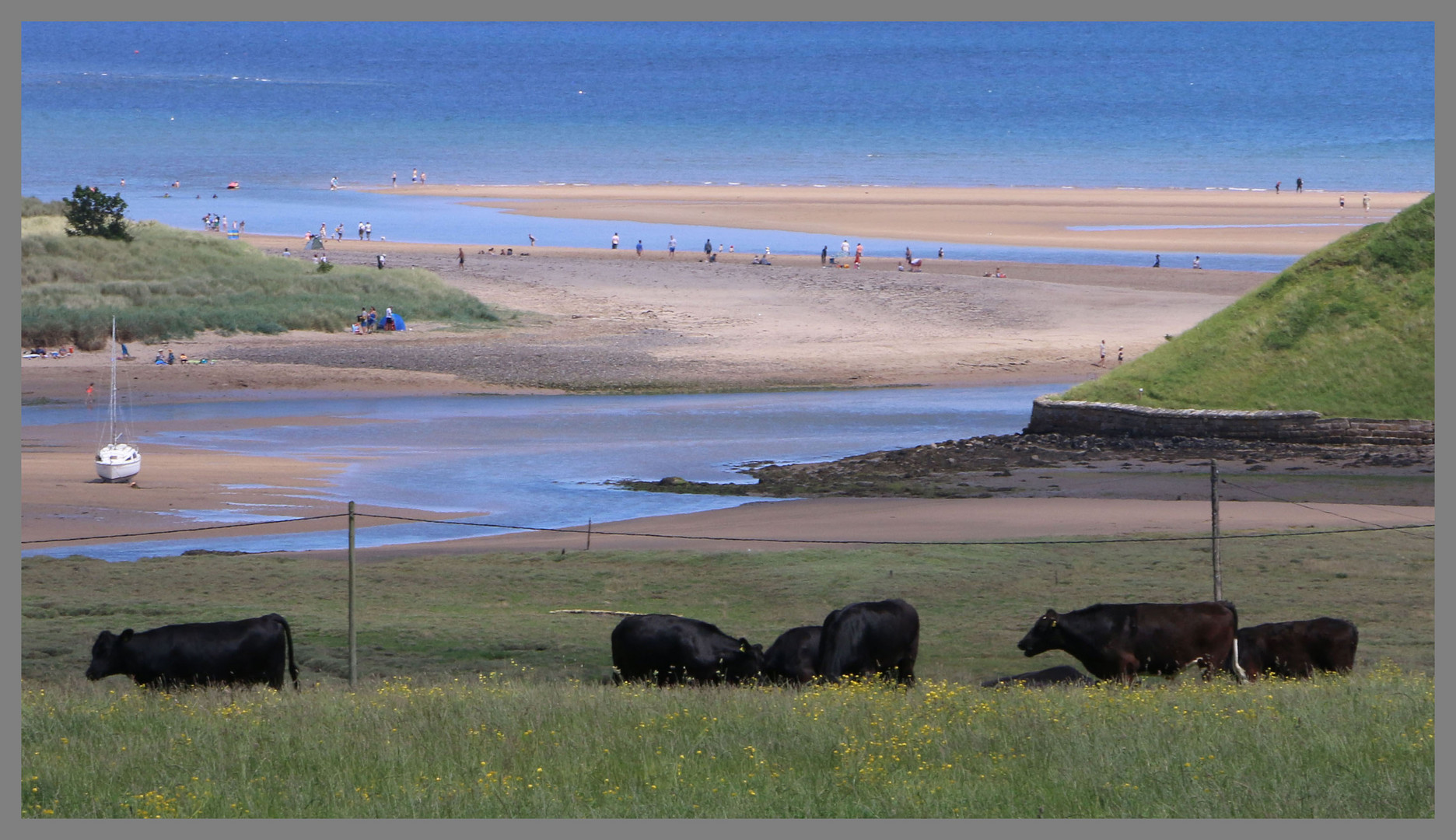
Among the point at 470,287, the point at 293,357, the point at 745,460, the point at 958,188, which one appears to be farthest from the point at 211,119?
the point at 745,460

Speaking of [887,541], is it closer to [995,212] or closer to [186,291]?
[186,291]

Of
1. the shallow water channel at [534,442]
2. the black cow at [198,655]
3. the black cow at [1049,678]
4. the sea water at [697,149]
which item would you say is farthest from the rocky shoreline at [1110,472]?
the sea water at [697,149]

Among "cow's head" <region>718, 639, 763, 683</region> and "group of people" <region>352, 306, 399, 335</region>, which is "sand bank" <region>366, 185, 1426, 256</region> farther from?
"cow's head" <region>718, 639, 763, 683</region>

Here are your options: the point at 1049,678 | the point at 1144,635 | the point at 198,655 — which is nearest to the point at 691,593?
the point at 1049,678

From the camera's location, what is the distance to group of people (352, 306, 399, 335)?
2132 inches

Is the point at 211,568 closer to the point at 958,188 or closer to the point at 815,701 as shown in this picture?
the point at 815,701

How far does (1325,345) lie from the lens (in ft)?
111

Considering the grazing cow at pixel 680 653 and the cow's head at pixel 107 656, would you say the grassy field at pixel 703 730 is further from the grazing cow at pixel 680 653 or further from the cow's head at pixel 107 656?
the grazing cow at pixel 680 653

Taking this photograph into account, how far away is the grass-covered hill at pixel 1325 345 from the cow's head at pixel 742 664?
71.2 feet

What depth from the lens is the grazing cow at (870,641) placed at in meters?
15.3

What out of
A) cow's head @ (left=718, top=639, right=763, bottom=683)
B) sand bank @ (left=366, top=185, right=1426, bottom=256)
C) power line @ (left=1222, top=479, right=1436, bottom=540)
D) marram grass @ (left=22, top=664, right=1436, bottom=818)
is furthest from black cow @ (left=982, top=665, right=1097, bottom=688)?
sand bank @ (left=366, top=185, right=1426, bottom=256)

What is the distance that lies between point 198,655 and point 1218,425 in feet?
81.6

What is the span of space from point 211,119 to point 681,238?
4501 inches

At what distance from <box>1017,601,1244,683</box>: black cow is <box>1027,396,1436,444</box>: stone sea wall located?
18572mm
